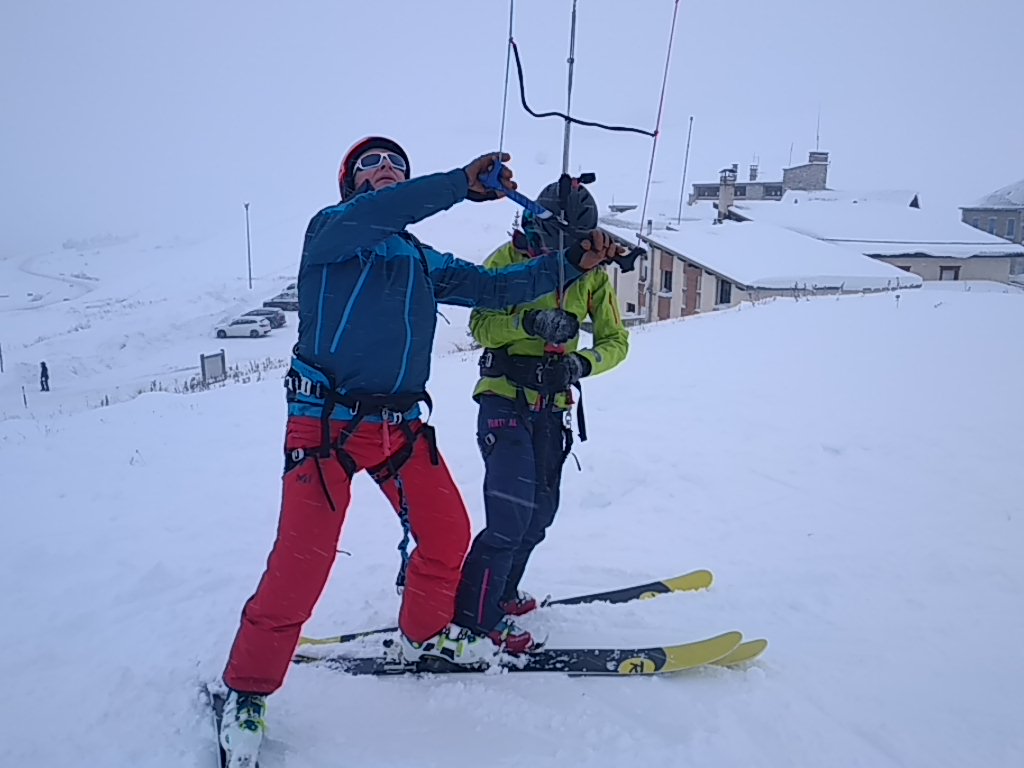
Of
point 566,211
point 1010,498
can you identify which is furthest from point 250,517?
point 1010,498

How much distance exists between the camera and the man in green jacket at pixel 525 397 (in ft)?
10.9

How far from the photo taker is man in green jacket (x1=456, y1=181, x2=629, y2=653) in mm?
3336

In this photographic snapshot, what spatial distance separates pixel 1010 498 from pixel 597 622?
423 centimetres

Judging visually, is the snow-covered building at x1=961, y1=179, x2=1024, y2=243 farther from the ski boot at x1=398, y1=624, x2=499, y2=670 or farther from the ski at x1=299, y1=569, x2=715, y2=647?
the ski boot at x1=398, y1=624, x2=499, y2=670

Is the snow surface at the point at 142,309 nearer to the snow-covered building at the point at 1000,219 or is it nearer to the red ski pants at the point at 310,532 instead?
the red ski pants at the point at 310,532

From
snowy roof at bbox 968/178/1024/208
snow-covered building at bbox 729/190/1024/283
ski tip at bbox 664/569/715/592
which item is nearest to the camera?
ski tip at bbox 664/569/715/592

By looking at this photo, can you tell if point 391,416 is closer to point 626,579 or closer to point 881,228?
point 626,579

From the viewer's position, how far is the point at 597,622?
12.7 feet

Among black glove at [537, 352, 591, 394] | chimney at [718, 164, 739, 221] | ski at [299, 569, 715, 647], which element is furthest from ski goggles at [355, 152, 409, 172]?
chimney at [718, 164, 739, 221]

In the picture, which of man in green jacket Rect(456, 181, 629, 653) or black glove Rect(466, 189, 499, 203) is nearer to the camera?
black glove Rect(466, 189, 499, 203)

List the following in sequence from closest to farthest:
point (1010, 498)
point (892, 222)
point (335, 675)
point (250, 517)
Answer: point (335, 675) < point (250, 517) < point (1010, 498) < point (892, 222)

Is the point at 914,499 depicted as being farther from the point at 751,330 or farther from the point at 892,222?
the point at 892,222

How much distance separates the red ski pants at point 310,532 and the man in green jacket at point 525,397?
278mm

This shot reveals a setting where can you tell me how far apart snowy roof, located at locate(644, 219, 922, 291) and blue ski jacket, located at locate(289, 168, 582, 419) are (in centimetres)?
2512
